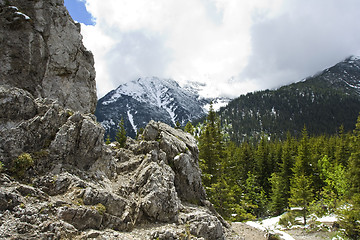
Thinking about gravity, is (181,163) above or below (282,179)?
above

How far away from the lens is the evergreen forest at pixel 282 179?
103ft

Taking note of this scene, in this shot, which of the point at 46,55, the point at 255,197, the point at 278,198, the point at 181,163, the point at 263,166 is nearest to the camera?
the point at 46,55

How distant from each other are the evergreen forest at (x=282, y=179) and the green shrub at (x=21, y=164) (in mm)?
23162

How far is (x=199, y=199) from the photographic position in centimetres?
2433

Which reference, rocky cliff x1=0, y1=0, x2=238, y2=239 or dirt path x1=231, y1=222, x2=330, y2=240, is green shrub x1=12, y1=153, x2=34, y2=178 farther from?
dirt path x1=231, y1=222, x2=330, y2=240

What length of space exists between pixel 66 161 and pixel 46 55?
38.9ft

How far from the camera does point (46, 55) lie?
71.9 ft

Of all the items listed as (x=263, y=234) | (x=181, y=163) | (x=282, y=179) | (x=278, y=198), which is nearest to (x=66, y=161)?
(x=181, y=163)

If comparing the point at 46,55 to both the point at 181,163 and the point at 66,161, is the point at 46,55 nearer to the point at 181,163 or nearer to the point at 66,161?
the point at 66,161

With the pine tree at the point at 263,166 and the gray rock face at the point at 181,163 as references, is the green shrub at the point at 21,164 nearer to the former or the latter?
the gray rock face at the point at 181,163

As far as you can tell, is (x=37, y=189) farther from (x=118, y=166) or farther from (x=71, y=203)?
(x=118, y=166)

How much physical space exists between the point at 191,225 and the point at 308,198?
28164 mm

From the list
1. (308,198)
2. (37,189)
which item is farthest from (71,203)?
(308,198)

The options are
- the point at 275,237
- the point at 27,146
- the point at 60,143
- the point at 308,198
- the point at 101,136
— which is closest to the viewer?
the point at 27,146
